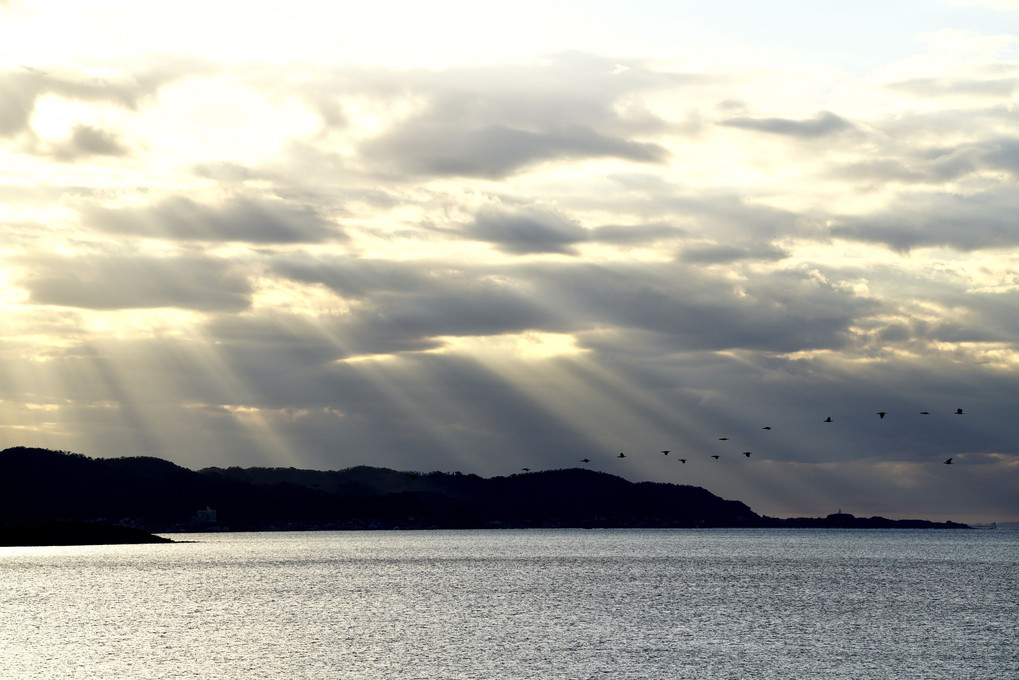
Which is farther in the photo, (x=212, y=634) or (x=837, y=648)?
(x=212, y=634)

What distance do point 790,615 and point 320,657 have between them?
5791 cm

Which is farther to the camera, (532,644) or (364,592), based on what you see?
(364,592)

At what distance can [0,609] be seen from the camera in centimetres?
13162

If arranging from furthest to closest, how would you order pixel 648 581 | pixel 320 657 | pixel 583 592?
pixel 648 581
pixel 583 592
pixel 320 657

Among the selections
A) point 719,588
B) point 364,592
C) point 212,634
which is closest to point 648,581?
point 719,588

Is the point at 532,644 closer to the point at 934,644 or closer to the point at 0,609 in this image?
the point at 934,644

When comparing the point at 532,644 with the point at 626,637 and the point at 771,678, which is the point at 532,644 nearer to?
the point at 626,637

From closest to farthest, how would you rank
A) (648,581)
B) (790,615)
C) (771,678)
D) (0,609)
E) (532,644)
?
(771,678) < (532,644) < (790,615) < (0,609) < (648,581)

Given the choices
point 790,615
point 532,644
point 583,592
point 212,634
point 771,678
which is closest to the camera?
point 771,678

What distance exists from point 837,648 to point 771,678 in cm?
2005

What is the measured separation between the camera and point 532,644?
91.9m

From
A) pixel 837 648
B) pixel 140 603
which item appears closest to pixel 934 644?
pixel 837 648

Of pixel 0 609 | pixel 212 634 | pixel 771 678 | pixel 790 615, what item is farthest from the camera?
pixel 0 609

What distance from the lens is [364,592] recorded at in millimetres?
155375
